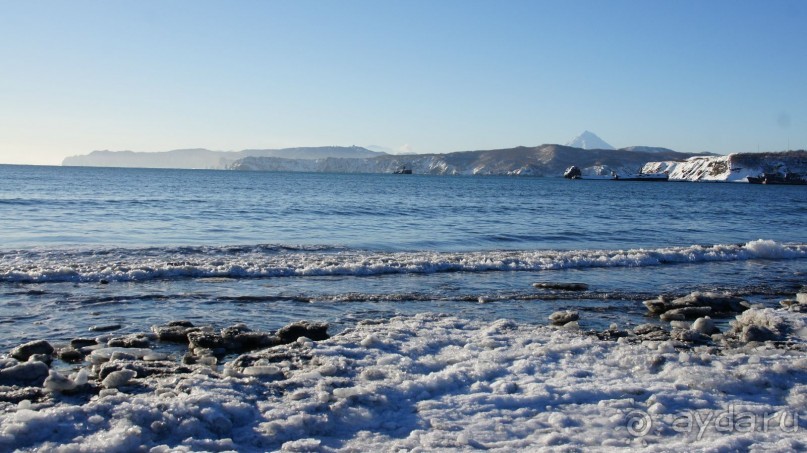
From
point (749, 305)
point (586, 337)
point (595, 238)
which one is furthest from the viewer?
point (595, 238)

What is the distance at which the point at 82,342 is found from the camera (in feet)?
30.3

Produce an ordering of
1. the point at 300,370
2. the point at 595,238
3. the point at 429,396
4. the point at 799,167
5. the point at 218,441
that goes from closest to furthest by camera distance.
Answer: the point at 218,441 → the point at 429,396 → the point at 300,370 → the point at 595,238 → the point at 799,167

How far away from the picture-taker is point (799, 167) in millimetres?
171875

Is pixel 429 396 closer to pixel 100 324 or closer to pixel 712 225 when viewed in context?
pixel 100 324

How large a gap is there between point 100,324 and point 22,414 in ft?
16.2

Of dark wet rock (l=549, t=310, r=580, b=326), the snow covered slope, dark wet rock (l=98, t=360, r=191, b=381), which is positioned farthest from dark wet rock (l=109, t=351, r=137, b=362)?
the snow covered slope

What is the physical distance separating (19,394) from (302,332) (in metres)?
4.13

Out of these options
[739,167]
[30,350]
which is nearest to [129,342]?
[30,350]

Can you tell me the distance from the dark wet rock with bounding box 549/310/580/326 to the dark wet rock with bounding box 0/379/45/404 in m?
8.31

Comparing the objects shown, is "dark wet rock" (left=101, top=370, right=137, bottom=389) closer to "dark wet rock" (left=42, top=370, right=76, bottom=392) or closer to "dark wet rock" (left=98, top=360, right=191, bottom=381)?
"dark wet rock" (left=98, top=360, right=191, bottom=381)

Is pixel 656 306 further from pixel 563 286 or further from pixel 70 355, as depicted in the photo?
pixel 70 355

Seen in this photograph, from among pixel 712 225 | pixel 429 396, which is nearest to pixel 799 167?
pixel 712 225

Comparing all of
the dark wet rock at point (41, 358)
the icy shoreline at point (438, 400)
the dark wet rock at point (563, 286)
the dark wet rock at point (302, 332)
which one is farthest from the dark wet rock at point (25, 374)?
the dark wet rock at point (563, 286)

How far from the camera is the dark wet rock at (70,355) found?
852cm
